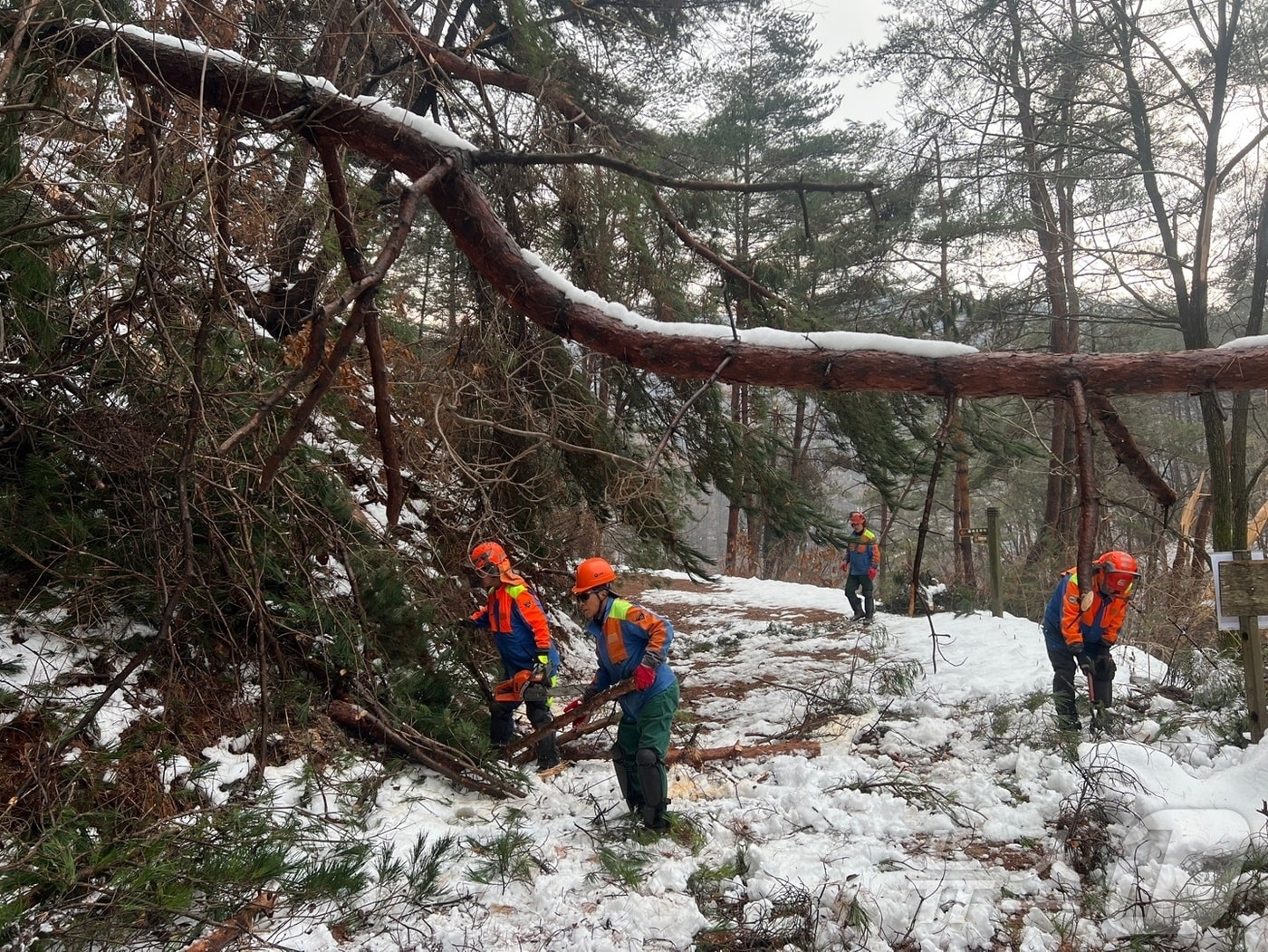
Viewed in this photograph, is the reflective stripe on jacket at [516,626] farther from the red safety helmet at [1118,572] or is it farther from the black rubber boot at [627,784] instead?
the red safety helmet at [1118,572]

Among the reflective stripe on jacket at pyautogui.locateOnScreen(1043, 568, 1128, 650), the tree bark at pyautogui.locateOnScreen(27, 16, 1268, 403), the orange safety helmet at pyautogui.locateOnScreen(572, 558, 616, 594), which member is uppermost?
the tree bark at pyautogui.locateOnScreen(27, 16, 1268, 403)

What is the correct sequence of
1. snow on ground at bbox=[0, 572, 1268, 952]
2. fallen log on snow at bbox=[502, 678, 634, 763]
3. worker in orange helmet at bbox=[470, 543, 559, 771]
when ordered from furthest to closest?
worker in orange helmet at bbox=[470, 543, 559, 771] < fallen log on snow at bbox=[502, 678, 634, 763] < snow on ground at bbox=[0, 572, 1268, 952]

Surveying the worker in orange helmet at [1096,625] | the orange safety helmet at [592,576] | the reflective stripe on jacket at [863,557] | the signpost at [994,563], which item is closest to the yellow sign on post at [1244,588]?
the worker in orange helmet at [1096,625]

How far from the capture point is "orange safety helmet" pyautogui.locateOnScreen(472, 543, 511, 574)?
554 cm

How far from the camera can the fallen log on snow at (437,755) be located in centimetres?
471

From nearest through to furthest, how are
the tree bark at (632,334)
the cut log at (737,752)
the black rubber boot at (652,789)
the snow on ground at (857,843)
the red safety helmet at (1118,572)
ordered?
1. the snow on ground at (857,843)
2. the tree bark at (632,334)
3. the black rubber boot at (652,789)
4. the cut log at (737,752)
5. the red safety helmet at (1118,572)

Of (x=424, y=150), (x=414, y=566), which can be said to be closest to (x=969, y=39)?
(x=424, y=150)

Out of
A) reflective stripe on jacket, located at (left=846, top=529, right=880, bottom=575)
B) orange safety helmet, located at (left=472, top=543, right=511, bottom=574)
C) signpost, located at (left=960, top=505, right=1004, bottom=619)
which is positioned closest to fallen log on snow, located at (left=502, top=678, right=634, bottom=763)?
orange safety helmet, located at (left=472, top=543, right=511, bottom=574)

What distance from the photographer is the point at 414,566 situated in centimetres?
608

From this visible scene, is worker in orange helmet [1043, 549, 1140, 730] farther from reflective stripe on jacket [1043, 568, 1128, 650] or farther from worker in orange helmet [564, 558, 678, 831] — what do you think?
worker in orange helmet [564, 558, 678, 831]

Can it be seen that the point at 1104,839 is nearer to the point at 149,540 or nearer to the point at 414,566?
the point at 414,566

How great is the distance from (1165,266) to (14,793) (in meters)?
11.6

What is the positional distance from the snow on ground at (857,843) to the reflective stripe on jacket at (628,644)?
0.74 meters

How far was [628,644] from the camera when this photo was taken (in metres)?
4.68
